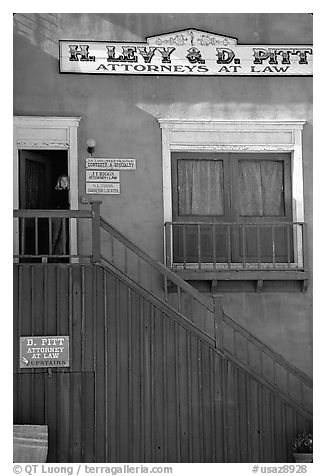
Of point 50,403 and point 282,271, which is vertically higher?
point 282,271

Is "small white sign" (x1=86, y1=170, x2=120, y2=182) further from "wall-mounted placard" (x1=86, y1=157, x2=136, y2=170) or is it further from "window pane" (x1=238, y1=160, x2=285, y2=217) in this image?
"window pane" (x1=238, y1=160, x2=285, y2=217)

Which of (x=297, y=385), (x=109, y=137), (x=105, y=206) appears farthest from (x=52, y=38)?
(x=297, y=385)

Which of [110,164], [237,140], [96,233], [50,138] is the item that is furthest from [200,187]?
[96,233]

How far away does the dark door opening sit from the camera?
13.3 m

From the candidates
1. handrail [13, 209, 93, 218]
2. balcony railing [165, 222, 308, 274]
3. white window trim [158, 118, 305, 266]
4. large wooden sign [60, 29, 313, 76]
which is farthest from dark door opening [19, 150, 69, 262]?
handrail [13, 209, 93, 218]

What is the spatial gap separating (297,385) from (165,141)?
3906 millimetres

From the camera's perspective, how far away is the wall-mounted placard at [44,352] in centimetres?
1130

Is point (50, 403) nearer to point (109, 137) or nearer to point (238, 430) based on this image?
point (238, 430)

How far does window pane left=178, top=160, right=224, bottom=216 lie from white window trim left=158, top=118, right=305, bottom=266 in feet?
0.74

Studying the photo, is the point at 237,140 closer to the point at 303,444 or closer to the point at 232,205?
the point at 232,205

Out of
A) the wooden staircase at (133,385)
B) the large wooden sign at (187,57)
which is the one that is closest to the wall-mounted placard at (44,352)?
the wooden staircase at (133,385)

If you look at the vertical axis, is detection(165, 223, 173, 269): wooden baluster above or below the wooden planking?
above

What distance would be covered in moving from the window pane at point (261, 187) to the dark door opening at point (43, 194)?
2.56 metres

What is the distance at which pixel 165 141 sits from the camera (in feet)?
43.9
